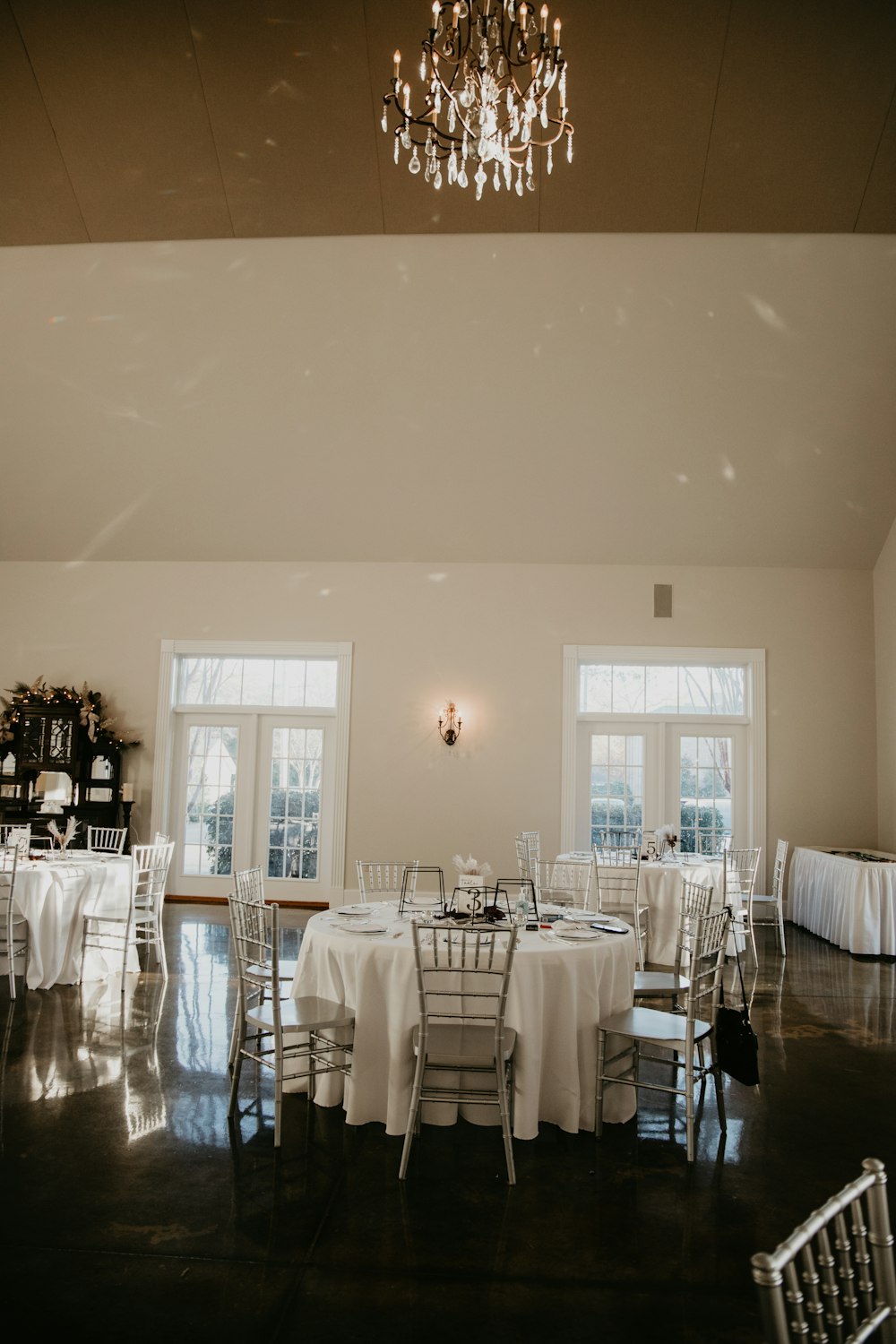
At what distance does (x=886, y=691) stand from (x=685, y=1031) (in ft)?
22.1

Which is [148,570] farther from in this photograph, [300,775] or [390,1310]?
[390,1310]

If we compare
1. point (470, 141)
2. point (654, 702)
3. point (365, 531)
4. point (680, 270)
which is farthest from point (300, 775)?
point (470, 141)

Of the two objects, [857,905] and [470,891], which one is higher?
[470,891]

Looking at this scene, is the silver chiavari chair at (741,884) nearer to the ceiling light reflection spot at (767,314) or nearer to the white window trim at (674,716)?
the white window trim at (674,716)

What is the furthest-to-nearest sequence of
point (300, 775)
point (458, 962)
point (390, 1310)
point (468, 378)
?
1. point (300, 775)
2. point (468, 378)
3. point (458, 962)
4. point (390, 1310)

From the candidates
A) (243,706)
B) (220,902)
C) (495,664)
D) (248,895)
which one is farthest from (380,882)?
(243,706)

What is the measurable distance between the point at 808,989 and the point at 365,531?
5.97 meters

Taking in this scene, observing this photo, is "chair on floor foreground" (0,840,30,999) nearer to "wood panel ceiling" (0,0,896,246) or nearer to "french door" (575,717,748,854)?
"wood panel ceiling" (0,0,896,246)

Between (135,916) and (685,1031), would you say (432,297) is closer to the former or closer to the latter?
(135,916)

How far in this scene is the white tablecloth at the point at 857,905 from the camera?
795cm

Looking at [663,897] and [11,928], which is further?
[663,897]

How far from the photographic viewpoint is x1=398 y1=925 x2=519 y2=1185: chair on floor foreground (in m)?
3.70

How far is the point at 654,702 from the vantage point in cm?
1009

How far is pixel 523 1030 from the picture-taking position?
153 inches
